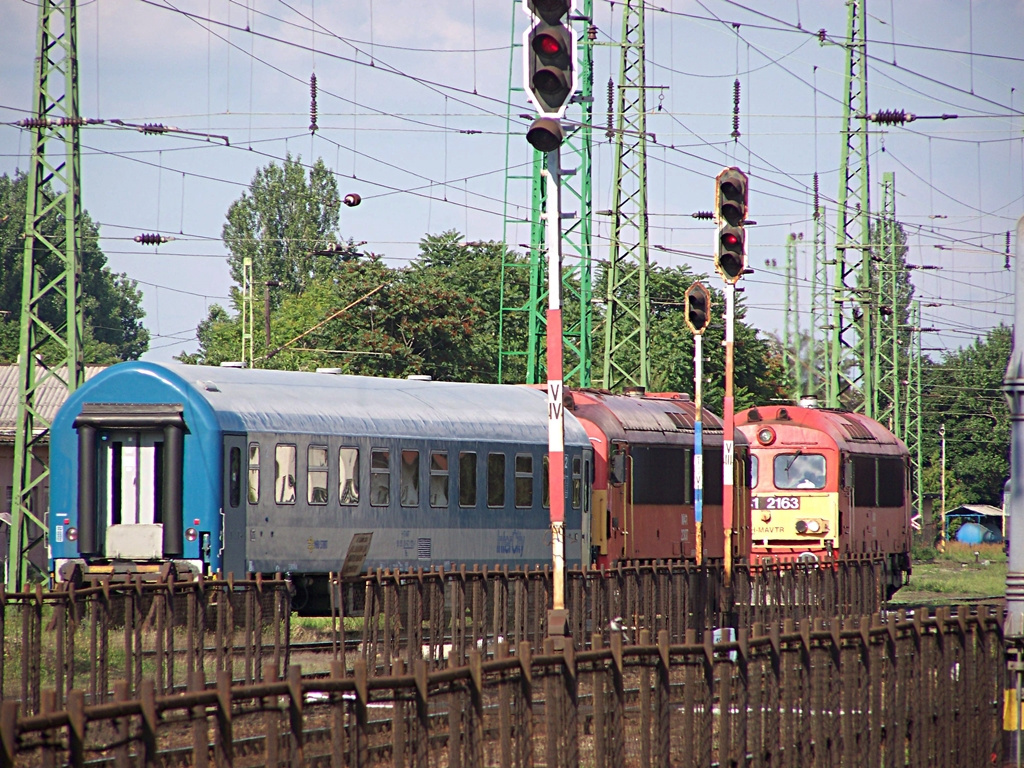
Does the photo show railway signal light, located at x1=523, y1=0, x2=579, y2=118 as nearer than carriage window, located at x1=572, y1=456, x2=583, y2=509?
Yes

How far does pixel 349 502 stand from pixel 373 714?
12.9 meters

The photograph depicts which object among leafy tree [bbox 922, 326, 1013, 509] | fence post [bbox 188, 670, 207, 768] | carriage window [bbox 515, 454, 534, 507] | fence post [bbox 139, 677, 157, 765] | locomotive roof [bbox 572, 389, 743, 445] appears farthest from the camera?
leafy tree [bbox 922, 326, 1013, 509]

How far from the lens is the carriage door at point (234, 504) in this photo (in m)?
19.2

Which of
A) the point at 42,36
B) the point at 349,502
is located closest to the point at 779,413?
the point at 349,502

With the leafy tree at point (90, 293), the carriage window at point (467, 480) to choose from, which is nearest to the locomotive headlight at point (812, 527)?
the carriage window at point (467, 480)

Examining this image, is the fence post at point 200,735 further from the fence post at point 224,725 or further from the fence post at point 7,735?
the fence post at point 7,735

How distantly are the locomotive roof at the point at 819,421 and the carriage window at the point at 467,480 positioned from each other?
984 cm

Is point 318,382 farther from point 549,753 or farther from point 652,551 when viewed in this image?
point 549,753

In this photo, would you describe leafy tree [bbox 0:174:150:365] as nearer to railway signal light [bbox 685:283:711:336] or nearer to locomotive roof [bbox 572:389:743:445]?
locomotive roof [bbox 572:389:743:445]

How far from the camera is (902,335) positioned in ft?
284

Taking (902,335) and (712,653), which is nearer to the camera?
(712,653)

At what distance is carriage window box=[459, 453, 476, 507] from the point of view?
908 inches

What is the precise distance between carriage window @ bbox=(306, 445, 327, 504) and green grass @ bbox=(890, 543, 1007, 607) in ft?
32.6

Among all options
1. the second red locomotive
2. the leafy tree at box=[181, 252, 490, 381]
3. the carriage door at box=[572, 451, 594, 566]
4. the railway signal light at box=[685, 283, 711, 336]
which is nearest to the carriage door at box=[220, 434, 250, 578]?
the railway signal light at box=[685, 283, 711, 336]
